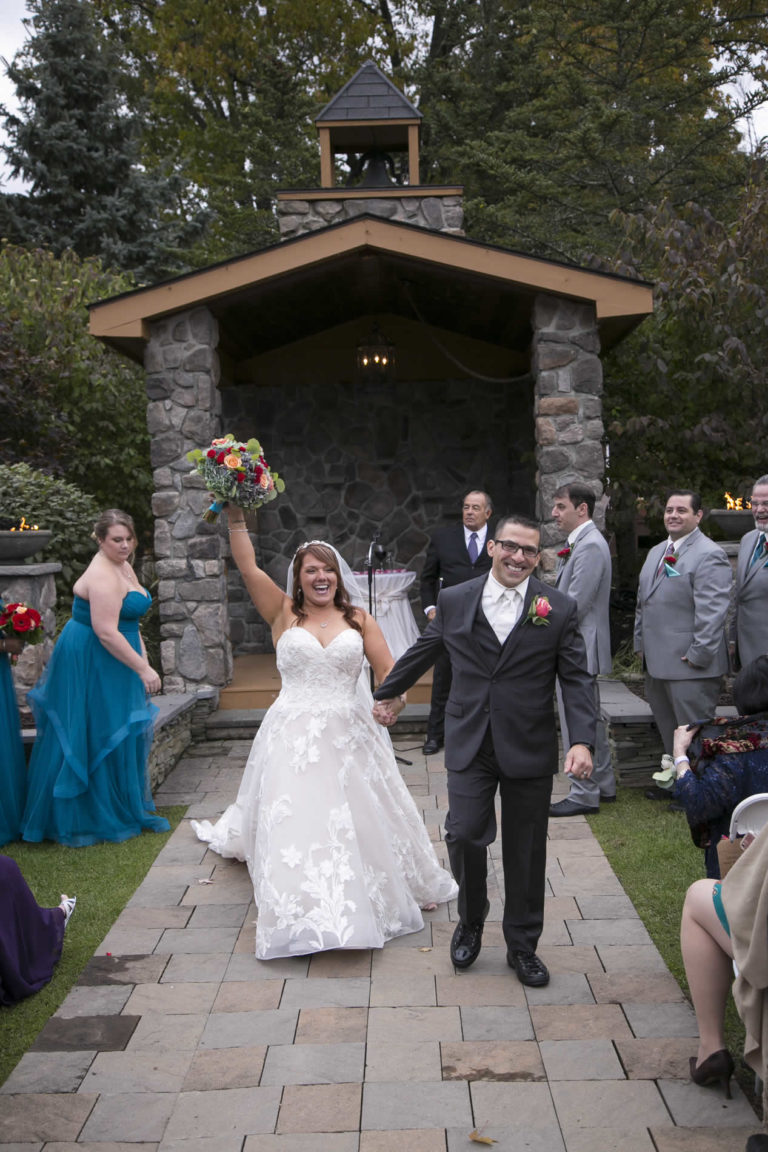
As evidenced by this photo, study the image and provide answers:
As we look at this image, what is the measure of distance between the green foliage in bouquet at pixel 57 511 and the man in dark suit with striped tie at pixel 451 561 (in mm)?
3456

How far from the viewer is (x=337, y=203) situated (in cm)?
1219

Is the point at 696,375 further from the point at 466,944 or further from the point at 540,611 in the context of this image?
the point at 466,944

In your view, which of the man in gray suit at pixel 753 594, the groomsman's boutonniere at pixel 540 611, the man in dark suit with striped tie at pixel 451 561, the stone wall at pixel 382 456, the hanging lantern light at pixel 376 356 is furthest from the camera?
the stone wall at pixel 382 456

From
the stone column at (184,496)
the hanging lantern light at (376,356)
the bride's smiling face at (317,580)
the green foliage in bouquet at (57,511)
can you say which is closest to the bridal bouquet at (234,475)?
the bride's smiling face at (317,580)

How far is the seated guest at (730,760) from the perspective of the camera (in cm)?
386

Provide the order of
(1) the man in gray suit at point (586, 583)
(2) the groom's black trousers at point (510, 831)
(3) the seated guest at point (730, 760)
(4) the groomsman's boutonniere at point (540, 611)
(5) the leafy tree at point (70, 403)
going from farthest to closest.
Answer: (5) the leafy tree at point (70, 403) < (1) the man in gray suit at point (586, 583) < (2) the groom's black trousers at point (510, 831) < (4) the groomsman's boutonniere at point (540, 611) < (3) the seated guest at point (730, 760)

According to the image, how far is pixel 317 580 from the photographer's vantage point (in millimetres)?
5293

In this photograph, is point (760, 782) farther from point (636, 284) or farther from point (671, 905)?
point (636, 284)

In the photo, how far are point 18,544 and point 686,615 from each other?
15.1 ft

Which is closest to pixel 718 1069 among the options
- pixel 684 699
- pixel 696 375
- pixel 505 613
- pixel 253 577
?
pixel 505 613

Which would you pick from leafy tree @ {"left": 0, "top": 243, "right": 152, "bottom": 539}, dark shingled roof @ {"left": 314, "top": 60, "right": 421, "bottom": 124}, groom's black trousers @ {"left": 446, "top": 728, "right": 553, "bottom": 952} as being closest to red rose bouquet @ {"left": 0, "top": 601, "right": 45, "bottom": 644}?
groom's black trousers @ {"left": 446, "top": 728, "right": 553, "bottom": 952}

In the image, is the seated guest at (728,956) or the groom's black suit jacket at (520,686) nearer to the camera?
the seated guest at (728,956)

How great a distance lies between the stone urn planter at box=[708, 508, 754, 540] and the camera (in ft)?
27.8

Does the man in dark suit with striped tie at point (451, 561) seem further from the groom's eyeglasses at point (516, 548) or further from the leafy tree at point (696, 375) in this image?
the groom's eyeglasses at point (516, 548)
